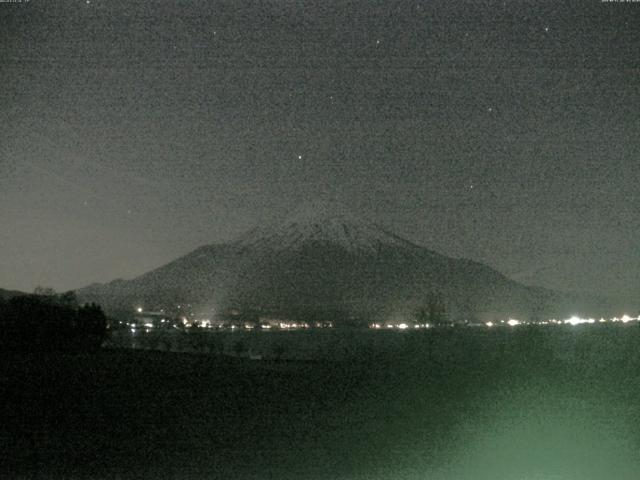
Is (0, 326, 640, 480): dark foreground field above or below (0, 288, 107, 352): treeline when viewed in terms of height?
below

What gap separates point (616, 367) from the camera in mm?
37938

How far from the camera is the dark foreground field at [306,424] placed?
543 inches

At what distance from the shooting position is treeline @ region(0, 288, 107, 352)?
138 feet

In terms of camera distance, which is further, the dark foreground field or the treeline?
the treeline

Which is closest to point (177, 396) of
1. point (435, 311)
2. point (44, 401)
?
point (44, 401)

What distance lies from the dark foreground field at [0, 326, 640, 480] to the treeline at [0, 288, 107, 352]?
9.20 m

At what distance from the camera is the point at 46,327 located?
44281mm

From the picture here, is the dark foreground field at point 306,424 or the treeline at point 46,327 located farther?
the treeline at point 46,327

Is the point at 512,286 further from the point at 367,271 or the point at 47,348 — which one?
Answer: the point at 47,348

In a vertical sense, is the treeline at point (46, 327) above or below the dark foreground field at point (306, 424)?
above

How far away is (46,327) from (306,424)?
2848cm

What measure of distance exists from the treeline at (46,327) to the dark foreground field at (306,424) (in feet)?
30.2

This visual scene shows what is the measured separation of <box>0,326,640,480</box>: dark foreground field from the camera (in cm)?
1380

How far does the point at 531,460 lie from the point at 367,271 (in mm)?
178192
